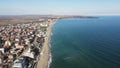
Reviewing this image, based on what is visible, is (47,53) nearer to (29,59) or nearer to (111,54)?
(29,59)

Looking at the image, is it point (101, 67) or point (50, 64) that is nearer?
point (101, 67)

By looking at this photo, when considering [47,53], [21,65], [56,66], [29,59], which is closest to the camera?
[21,65]

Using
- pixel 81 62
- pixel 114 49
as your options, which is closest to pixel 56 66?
pixel 81 62

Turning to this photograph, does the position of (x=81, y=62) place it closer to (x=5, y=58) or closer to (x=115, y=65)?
(x=115, y=65)

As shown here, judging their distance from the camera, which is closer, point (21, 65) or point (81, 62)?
point (21, 65)

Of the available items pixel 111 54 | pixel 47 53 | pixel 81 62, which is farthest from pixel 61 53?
pixel 111 54

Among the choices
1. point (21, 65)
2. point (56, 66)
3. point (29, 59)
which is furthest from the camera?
point (29, 59)

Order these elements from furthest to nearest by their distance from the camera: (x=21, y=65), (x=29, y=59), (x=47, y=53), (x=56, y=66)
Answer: (x=47, y=53) < (x=29, y=59) < (x=56, y=66) < (x=21, y=65)
